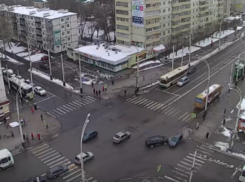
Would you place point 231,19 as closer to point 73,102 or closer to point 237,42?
point 237,42

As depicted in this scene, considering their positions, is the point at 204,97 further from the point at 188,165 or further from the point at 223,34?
the point at 223,34

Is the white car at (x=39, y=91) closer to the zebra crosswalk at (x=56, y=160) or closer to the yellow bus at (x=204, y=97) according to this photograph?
the zebra crosswalk at (x=56, y=160)

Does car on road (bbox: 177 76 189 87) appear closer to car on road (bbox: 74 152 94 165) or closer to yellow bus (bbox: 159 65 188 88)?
yellow bus (bbox: 159 65 188 88)

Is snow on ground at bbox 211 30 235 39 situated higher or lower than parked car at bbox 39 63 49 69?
higher

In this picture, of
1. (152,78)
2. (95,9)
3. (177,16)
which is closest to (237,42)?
(177,16)

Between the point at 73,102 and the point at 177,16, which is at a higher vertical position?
the point at 177,16

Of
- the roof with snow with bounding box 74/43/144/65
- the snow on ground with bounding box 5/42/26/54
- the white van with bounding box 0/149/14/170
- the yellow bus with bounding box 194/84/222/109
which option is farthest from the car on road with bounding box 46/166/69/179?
the snow on ground with bounding box 5/42/26/54

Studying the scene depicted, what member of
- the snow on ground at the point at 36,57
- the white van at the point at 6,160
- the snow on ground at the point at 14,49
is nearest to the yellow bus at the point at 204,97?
the white van at the point at 6,160
